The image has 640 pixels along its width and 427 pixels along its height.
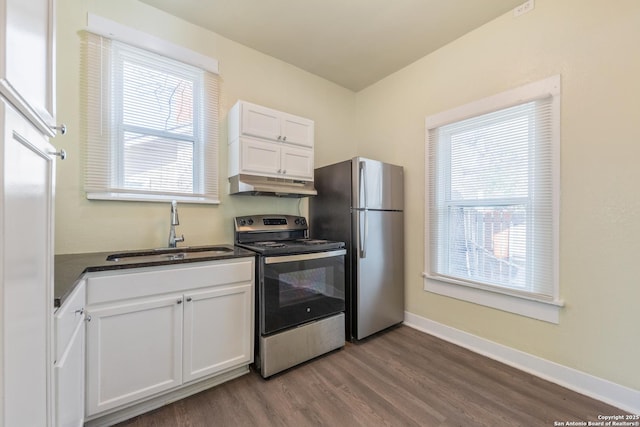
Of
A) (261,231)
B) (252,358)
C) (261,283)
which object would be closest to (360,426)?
(252,358)

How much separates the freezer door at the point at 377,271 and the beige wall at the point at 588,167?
0.71 m

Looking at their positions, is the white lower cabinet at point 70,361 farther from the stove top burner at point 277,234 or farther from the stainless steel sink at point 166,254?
the stove top burner at point 277,234

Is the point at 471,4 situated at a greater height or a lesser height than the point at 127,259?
greater

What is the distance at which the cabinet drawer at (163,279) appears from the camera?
1431 millimetres

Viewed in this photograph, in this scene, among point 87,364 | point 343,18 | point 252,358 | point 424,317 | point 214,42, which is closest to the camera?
point 87,364

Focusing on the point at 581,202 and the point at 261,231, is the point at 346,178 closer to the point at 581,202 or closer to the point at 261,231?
the point at 261,231

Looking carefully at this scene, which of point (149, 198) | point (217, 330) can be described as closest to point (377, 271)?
point (217, 330)

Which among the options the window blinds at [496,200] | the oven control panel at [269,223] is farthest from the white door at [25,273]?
the window blinds at [496,200]

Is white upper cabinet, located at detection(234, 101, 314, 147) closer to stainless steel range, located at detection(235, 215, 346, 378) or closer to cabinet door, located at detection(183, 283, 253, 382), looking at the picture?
stainless steel range, located at detection(235, 215, 346, 378)

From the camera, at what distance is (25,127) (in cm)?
67

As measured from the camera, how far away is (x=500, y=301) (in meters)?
2.21

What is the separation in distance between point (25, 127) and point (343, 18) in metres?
2.33

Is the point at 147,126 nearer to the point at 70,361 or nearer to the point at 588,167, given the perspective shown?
Result: the point at 70,361

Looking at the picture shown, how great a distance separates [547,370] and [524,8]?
8.93 ft
